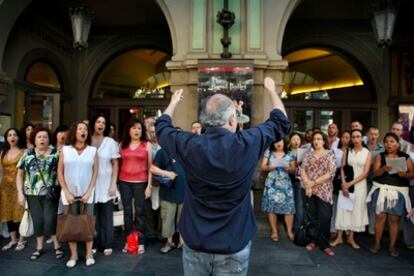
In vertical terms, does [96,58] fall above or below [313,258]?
above

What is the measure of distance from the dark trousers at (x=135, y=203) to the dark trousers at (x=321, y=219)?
257 cm

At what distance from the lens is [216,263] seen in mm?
2189

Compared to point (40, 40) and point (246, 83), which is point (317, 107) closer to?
point (246, 83)

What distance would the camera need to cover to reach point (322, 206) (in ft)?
17.7

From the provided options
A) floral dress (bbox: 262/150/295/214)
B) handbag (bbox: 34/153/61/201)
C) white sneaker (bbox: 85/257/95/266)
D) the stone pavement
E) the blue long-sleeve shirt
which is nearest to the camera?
the blue long-sleeve shirt

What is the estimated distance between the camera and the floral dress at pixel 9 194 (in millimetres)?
5398

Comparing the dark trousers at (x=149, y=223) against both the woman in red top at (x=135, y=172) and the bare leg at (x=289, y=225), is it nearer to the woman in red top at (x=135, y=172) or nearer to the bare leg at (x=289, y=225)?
the woman in red top at (x=135, y=172)

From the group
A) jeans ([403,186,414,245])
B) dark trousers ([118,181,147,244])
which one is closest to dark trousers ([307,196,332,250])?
jeans ([403,186,414,245])

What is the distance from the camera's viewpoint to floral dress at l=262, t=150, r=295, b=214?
5.72m

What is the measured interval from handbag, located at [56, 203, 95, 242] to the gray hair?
9.65ft

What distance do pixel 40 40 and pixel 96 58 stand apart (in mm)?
1879

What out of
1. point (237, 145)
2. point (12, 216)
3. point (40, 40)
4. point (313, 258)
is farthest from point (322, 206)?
point (40, 40)

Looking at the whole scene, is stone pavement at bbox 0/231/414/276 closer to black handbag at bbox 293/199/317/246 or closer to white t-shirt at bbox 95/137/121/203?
black handbag at bbox 293/199/317/246

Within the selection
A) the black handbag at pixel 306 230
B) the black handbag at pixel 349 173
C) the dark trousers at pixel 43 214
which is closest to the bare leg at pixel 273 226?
the black handbag at pixel 306 230
